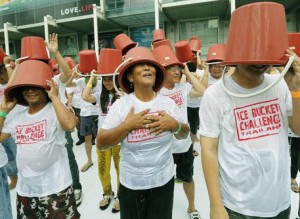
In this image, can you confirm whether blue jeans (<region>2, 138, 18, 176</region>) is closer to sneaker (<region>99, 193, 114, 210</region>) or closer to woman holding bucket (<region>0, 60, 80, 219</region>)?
sneaker (<region>99, 193, 114, 210</region>)

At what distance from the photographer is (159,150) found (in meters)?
1.55

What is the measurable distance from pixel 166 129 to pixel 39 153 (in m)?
0.79

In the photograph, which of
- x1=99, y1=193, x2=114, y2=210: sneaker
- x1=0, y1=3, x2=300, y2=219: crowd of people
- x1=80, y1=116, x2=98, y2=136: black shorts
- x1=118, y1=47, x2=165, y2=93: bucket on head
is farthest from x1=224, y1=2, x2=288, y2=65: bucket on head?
x1=80, y1=116, x2=98, y2=136: black shorts

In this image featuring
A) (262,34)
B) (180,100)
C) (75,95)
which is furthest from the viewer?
(75,95)

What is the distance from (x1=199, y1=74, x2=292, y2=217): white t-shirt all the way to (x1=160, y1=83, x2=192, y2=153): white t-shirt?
112 centimetres

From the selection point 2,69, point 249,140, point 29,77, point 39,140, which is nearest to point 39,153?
point 39,140

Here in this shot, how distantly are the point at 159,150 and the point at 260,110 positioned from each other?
0.66 metres

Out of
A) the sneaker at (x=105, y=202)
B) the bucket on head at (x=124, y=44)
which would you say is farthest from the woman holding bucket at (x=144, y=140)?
the bucket on head at (x=124, y=44)

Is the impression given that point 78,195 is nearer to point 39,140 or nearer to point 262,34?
point 39,140

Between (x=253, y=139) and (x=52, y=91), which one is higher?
(x=52, y=91)

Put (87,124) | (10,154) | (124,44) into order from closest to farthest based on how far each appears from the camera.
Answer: (10,154), (124,44), (87,124)

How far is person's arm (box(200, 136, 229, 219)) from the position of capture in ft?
3.47

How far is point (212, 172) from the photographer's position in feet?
3.61

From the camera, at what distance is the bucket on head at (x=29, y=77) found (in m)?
1.48
